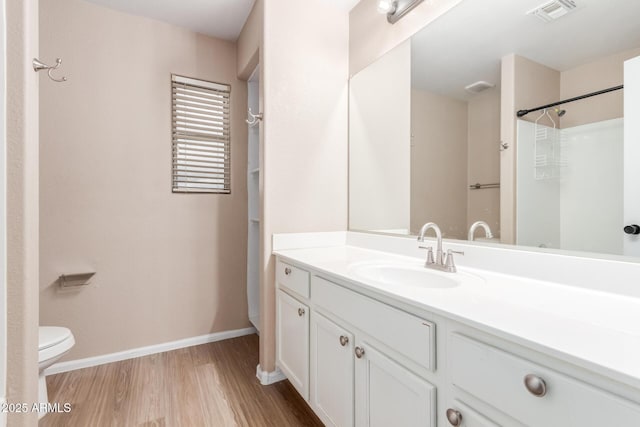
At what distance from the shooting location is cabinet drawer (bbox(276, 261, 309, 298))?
149 cm

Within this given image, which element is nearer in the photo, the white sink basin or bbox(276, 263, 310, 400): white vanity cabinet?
the white sink basin

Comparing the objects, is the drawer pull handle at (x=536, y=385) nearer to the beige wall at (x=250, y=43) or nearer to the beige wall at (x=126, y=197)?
the beige wall at (x=250, y=43)

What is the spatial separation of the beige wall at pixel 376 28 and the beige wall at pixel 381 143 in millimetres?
63

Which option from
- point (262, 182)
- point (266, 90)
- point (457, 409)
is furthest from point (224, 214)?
point (457, 409)

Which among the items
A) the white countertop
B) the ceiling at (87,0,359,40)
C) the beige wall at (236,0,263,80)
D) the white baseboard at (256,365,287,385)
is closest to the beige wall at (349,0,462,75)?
the ceiling at (87,0,359,40)

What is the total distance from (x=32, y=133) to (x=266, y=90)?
1.15 metres

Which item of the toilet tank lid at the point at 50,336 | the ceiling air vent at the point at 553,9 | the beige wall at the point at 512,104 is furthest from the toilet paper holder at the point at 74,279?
the ceiling air vent at the point at 553,9

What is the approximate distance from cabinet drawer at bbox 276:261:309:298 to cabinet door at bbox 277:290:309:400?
6 cm

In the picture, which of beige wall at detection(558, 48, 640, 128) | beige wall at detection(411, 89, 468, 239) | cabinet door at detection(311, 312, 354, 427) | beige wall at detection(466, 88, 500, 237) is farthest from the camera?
beige wall at detection(411, 89, 468, 239)

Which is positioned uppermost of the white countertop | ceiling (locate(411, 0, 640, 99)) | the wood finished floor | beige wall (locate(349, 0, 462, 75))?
beige wall (locate(349, 0, 462, 75))

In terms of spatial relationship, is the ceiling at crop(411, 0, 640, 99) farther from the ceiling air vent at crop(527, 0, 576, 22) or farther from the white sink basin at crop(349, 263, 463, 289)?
the white sink basin at crop(349, 263, 463, 289)

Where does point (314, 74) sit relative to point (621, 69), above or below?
above

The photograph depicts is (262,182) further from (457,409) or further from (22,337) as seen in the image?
(457,409)

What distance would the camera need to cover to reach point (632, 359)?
1.69ft
